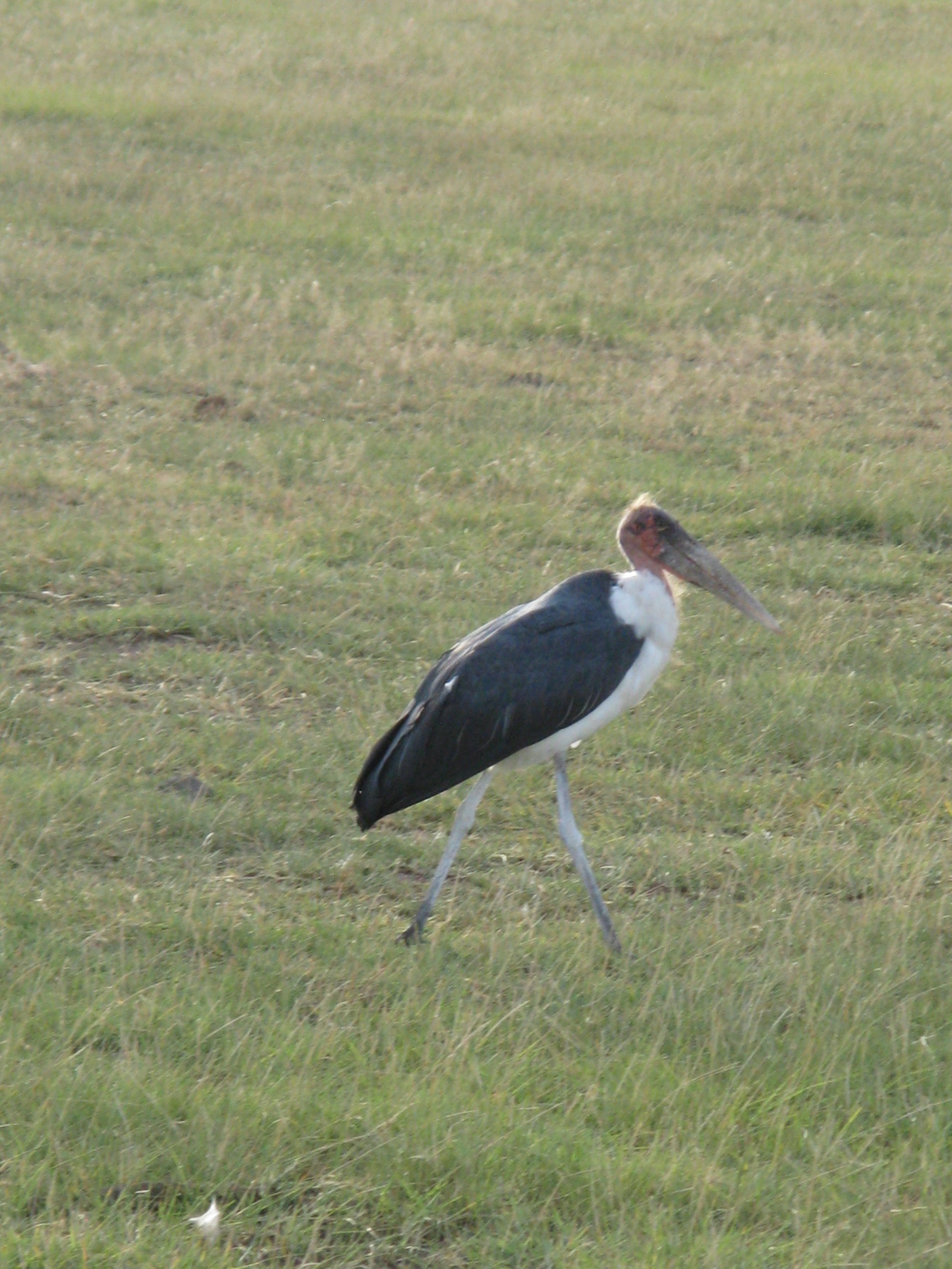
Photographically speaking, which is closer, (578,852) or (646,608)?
(578,852)

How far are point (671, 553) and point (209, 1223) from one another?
2.38 meters

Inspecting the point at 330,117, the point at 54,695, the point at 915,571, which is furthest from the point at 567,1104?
the point at 330,117

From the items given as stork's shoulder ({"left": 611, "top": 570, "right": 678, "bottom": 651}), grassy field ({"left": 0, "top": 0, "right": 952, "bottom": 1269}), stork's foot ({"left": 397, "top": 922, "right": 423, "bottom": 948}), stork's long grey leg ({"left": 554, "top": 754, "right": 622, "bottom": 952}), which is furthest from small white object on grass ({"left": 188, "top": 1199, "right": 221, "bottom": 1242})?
stork's shoulder ({"left": 611, "top": 570, "right": 678, "bottom": 651})

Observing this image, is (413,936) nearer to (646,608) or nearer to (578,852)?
(578,852)

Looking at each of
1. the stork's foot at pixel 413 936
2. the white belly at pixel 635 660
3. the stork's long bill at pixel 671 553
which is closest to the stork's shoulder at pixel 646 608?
the white belly at pixel 635 660

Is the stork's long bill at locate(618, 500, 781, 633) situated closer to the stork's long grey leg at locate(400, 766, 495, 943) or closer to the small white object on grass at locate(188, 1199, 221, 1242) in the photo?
the stork's long grey leg at locate(400, 766, 495, 943)

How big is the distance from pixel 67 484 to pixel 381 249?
4.36 metres

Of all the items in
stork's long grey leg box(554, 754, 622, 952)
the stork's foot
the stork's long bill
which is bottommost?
the stork's foot

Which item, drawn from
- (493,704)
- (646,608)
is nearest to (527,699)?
(493,704)

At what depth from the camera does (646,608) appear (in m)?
4.50

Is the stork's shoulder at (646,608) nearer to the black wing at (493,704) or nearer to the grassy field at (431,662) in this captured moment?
the black wing at (493,704)

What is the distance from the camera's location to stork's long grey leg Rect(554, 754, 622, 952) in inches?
161

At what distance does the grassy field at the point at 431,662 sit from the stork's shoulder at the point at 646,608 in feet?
2.03

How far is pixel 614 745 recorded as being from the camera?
5359mm
